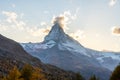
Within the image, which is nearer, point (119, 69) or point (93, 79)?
point (119, 69)

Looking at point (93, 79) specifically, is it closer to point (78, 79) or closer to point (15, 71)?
point (78, 79)

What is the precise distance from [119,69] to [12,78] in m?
23.8

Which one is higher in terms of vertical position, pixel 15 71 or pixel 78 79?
pixel 78 79

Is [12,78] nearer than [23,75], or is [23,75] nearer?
[12,78]

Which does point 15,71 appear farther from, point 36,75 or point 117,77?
point 117,77

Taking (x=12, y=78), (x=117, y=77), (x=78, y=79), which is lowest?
(x=12, y=78)

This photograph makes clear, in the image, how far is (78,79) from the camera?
382ft

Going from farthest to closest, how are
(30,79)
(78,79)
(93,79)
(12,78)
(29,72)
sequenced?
(78,79)
(93,79)
(29,72)
(30,79)
(12,78)

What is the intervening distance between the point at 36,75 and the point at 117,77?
1704 cm

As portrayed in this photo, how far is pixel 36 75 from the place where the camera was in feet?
225

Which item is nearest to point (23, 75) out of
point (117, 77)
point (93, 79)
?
point (117, 77)

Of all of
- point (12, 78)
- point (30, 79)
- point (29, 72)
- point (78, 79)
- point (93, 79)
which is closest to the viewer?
point (12, 78)

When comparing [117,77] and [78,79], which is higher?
[78,79]

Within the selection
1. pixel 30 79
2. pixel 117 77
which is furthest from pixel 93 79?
pixel 30 79
